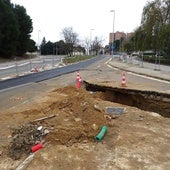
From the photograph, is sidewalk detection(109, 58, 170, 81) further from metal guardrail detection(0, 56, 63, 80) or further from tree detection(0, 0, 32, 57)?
tree detection(0, 0, 32, 57)

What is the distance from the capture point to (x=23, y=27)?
2516 inches

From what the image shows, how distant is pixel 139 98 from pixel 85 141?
272 inches

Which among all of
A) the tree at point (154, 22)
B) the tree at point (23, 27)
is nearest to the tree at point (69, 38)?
the tree at point (23, 27)

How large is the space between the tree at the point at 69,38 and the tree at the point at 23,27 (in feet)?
51.3

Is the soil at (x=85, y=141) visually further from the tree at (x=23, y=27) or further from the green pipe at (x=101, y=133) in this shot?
the tree at (x=23, y=27)

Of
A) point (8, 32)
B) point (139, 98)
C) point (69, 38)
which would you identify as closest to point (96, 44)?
point (69, 38)

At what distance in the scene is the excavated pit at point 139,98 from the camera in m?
11.7

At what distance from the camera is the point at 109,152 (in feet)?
18.3

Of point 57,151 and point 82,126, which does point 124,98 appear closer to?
point 82,126

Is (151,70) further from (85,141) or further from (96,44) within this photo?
(96,44)

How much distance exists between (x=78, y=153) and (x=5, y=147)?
1529 millimetres

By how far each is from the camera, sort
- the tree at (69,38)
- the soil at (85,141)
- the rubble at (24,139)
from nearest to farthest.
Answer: the soil at (85,141), the rubble at (24,139), the tree at (69,38)

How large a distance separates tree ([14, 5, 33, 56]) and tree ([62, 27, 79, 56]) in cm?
1565

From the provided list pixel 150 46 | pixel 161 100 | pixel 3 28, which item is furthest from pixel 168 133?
pixel 3 28
